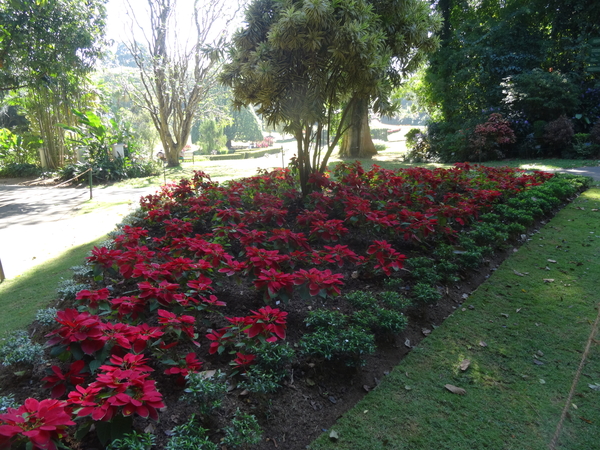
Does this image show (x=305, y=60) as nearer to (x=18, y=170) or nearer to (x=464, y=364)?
(x=464, y=364)

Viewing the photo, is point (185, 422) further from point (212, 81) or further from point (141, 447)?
point (212, 81)

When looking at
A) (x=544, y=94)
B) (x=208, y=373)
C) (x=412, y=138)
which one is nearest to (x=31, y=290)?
(x=208, y=373)

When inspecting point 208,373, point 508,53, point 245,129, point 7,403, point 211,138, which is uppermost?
point 508,53

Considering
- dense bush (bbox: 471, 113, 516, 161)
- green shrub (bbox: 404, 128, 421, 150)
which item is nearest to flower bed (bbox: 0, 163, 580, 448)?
dense bush (bbox: 471, 113, 516, 161)

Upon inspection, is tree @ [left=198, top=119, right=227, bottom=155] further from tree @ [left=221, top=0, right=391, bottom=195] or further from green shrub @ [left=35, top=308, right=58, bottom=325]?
green shrub @ [left=35, top=308, right=58, bottom=325]

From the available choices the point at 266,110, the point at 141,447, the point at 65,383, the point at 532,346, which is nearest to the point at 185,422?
the point at 141,447

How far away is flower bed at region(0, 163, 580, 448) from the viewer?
177 cm

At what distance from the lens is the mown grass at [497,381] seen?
207 cm

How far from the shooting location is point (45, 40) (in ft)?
39.4

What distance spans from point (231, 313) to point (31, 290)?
87.6 inches

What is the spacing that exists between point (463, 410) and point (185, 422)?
153 cm

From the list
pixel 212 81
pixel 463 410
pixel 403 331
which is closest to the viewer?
pixel 463 410

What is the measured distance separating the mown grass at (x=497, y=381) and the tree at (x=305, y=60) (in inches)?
127

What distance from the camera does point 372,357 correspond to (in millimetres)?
2688
